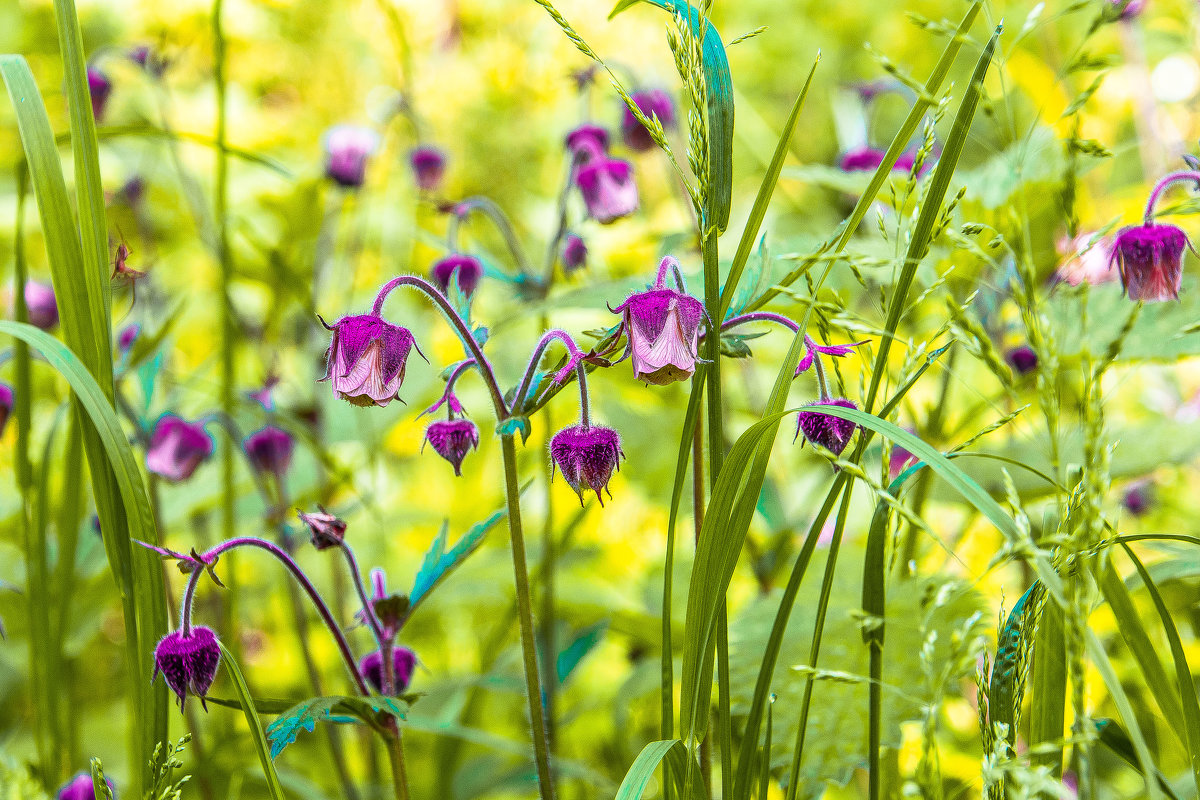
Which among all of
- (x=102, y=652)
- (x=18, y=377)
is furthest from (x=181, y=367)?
(x=18, y=377)

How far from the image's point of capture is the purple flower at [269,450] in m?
1.57

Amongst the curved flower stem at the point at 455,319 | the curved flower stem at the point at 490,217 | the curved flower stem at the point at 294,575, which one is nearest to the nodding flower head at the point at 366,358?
the curved flower stem at the point at 455,319

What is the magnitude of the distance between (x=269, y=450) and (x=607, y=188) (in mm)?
727

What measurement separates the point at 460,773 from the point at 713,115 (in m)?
1.12

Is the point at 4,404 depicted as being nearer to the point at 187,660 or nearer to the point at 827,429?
the point at 187,660

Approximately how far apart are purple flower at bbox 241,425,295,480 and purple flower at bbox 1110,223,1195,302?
1270 mm

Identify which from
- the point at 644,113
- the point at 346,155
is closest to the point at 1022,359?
the point at 644,113

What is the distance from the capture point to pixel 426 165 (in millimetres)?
1997

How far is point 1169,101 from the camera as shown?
105 inches

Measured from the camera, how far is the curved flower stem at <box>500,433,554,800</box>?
2.43ft

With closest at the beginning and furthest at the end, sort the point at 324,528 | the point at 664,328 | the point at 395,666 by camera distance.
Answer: the point at 664,328
the point at 324,528
the point at 395,666

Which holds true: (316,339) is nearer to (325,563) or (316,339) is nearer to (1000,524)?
(325,563)

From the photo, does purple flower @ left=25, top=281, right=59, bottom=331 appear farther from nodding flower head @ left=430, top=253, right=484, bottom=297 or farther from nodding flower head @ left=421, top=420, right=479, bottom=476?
nodding flower head @ left=421, top=420, right=479, bottom=476

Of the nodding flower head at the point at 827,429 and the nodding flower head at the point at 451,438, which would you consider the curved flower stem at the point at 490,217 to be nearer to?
the nodding flower head at the point at 451,438
